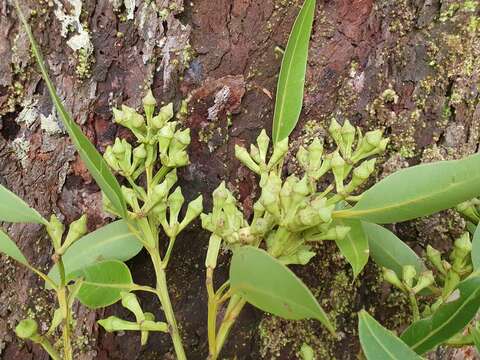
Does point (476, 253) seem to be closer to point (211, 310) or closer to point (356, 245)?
point (356, 245)

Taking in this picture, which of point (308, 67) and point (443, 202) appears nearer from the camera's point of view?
point (443, 202)

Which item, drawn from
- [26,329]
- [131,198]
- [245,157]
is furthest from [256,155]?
[26,329]

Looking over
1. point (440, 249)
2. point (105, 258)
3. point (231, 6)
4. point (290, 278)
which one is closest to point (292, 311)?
point (290, 278)

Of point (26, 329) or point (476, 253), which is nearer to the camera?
point (26, 329)

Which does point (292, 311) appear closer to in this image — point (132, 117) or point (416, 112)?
point (132, 117)

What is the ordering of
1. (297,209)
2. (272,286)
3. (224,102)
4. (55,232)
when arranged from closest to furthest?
1. (272,286)
2. (297,209)
3. (55,232)
4. (224,102)

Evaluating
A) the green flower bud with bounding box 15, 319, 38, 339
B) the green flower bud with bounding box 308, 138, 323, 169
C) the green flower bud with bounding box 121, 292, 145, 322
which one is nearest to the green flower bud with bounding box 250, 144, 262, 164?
the green flower bud with bounding box 308, 138, 323, 169

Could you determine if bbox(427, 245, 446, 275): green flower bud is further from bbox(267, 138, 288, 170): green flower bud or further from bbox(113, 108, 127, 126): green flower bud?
bbox(113, 108, 127, 126): green flower bud

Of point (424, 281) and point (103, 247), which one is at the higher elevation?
point (103, 247)
